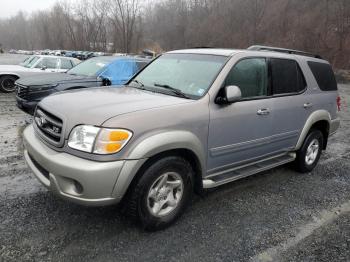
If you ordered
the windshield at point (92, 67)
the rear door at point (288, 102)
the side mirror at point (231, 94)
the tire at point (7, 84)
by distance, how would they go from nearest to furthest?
1. the side mirror at point (231, 94)
2. the rear door at point (288, 102)
3. the windshield at point (92, 67)
4. the tire at point (7, 84)

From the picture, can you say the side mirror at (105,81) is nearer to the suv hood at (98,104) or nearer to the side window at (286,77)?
the suv hood at (98,104)

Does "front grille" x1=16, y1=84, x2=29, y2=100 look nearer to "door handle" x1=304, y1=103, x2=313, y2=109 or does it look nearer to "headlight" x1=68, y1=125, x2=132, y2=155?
"headlight" x1=68, y1=125, x2=132, y2=155

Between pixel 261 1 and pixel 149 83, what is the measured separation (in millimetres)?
47373

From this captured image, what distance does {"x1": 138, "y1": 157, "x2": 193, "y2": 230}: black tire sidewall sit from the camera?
10.7 feet

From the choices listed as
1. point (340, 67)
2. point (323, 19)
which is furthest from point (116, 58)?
point (323, 19)

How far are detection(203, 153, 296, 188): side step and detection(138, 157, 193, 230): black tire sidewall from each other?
257 millimetres

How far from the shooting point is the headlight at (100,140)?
3.01m

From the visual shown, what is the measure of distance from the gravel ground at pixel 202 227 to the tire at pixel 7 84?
8851 millimetres

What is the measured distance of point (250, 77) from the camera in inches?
168

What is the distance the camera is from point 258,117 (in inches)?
167

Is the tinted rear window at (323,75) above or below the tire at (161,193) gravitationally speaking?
above

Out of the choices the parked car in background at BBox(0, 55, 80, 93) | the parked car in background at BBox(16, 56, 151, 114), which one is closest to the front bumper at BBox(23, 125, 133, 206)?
the parked car in background at BBox(16, 56, 151, 114)

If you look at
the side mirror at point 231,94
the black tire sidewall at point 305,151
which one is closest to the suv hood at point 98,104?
the side mirror at point 231,94

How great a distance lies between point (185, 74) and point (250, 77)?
0.81m
